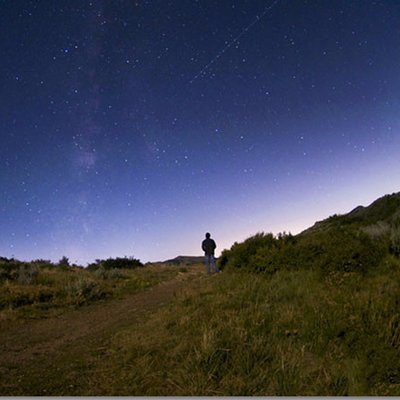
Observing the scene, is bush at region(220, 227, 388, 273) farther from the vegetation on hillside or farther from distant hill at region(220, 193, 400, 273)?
the vegetation on hillside

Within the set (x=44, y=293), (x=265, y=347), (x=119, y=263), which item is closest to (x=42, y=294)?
(x=44, y=293)

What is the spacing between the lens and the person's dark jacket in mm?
15352

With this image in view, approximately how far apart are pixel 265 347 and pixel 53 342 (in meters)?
4.04

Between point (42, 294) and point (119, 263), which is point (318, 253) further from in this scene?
point (119, 263)

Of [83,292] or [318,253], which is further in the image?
[83,292]

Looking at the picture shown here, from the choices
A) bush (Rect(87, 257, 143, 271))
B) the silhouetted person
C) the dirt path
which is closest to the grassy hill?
the dirt path

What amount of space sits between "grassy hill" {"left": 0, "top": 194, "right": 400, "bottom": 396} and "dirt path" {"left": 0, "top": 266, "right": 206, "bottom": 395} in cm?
8

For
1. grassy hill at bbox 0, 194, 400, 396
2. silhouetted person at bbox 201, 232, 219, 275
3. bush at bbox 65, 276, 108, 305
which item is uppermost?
silhouetted person at bbox 201, 232, 219, 275

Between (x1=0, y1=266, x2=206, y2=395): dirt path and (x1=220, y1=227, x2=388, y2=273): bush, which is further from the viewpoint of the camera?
(x1=220, y1=227, x2=388, y2=273): bush

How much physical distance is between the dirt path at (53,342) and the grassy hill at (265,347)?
3.2 inches

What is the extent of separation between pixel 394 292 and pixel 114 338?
4.67 metres

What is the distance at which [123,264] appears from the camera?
23.3 m

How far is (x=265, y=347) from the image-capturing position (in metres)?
3.88

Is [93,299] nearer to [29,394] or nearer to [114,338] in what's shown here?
[114,338]
